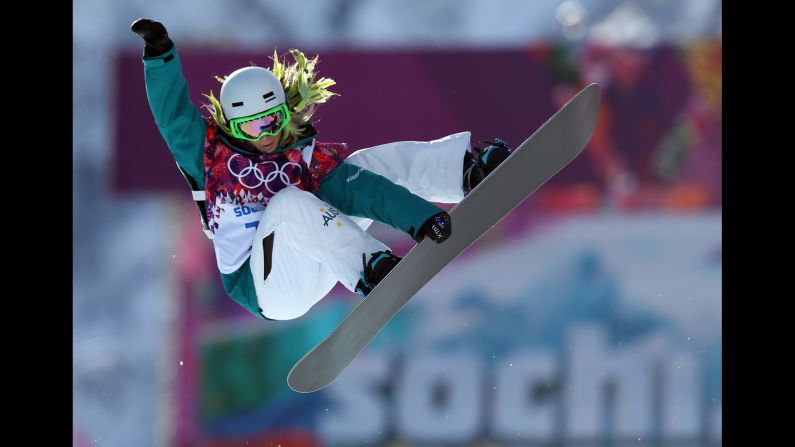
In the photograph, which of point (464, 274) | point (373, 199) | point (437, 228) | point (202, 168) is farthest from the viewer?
point (464, 274)

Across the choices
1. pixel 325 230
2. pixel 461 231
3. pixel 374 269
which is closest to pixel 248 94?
pixel 325 230

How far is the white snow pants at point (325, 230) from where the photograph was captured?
3.07 meters

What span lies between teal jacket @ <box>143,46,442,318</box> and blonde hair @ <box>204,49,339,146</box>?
0.04 meters

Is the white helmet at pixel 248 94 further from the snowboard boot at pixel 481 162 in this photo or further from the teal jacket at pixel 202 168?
the snowboard boot at pixel 481 162

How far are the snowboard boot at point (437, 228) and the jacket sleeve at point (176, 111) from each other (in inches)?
28.1

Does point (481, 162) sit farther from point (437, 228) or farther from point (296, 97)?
point (296, 97)

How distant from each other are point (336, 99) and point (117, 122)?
127cm

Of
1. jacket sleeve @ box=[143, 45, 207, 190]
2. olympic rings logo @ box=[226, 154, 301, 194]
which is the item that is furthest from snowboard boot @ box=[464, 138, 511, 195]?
jacket sleeve @ box=[143, 45, 207, 190]

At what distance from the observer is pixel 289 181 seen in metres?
3.20

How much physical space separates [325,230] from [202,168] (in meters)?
0.45

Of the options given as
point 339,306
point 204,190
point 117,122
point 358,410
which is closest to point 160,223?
point 117,122

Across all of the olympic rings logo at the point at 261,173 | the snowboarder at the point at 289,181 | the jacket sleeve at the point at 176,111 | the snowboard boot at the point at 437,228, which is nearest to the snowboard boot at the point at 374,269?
the snowboarder at the point at 289,181

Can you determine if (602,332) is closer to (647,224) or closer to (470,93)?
(647,224)

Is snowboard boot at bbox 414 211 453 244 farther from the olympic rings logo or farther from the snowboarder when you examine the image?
the olympic rings logo
